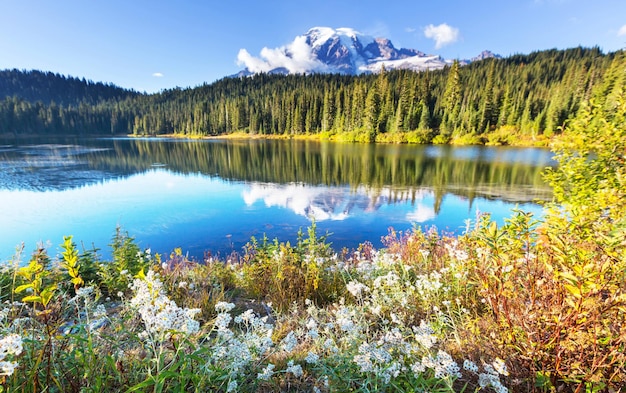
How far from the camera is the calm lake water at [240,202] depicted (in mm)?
11281

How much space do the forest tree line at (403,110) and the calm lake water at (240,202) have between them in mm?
36143

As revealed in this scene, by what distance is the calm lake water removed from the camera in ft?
37.0

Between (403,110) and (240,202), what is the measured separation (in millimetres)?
63374

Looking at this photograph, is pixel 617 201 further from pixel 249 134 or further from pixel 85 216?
pixel 249 134

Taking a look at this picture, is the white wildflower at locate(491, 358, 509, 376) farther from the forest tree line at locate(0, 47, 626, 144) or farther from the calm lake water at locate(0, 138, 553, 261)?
the forest tree line at locate(0, 47, 626, 144)

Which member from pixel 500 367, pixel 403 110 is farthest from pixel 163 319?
pixel 403 110

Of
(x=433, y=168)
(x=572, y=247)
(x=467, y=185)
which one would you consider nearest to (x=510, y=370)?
(x=572, y=247)

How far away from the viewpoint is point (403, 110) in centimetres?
6981

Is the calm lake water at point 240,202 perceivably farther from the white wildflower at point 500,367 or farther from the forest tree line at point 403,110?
the forest tree line at point 403,110

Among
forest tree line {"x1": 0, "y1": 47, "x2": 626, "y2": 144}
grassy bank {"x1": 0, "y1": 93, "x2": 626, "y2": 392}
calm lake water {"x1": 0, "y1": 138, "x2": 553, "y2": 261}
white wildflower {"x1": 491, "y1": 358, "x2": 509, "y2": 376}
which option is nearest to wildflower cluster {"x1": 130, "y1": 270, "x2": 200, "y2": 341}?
grassy bank {"x1": 0, "y1": 93, "x2": 626, "y2": 392}

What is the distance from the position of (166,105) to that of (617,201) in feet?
613

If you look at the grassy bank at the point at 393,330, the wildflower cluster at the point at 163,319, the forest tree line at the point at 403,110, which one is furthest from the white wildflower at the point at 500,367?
the forest tree line at the point at 403,110

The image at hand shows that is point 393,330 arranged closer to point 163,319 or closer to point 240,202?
point 163,319

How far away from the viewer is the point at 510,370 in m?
2.30
